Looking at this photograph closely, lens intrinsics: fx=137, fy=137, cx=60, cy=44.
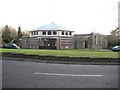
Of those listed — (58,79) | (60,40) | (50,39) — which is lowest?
(58,79)

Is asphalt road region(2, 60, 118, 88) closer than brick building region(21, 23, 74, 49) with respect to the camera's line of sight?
Yes

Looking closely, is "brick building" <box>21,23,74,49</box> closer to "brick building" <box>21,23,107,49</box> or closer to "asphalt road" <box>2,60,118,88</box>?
"brick building" <box>21,23,107,49</box>

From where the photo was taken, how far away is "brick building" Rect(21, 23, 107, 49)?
137 ft

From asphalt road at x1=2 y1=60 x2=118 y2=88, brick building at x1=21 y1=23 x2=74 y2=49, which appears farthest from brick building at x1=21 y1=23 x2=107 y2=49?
asphalt road at x1=2 y1=60 x2=118 y2=88

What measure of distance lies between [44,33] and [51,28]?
9.45 ft

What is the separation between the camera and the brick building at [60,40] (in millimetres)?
41750

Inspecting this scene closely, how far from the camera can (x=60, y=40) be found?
4347cm

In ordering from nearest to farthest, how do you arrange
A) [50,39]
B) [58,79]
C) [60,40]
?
[58,79]
[60,40]
[50,39]

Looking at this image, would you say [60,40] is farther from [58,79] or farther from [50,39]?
[58,79]

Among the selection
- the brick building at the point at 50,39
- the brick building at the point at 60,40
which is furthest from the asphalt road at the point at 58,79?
the brick building at the point at 50,39

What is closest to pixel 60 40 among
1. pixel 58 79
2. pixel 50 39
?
pixel 50 39

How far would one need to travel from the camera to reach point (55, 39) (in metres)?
44.5

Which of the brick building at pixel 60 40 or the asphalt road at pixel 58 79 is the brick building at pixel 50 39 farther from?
the asphalt road at pixel 58 79

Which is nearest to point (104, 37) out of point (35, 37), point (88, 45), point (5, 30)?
point (88, 45)
